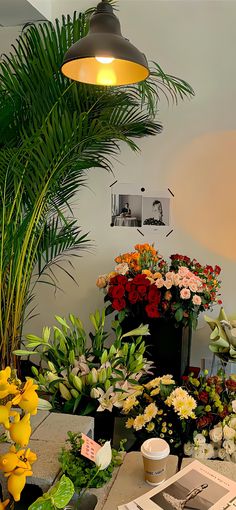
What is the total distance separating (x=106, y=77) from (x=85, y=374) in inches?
42.9

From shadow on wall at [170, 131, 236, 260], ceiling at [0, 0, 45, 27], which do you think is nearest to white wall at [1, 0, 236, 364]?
shadow on wall at [170, 131, 236, 260]

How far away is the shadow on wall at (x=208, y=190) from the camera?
260cm

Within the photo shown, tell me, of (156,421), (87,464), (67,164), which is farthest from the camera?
(67,164)

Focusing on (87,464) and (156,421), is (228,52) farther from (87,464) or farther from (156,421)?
(87,464)

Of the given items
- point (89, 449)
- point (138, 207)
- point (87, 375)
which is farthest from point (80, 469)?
point (138, 207)

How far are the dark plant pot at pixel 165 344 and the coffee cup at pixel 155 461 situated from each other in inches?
40.6

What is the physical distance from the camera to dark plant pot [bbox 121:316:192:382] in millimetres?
2189

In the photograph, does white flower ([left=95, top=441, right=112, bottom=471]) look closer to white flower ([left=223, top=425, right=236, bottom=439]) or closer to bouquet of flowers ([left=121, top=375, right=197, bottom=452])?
bouquet of flowers ([left=121, top=375, right=197, bottom=452])

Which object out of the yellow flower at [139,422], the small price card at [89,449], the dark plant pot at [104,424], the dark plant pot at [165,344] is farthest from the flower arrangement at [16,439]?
the dark plant pot at [165,344]

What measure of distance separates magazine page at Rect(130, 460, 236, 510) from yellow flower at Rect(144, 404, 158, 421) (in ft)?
0.82

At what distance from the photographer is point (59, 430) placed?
1.32m

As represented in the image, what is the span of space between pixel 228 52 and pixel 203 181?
29.2 inches

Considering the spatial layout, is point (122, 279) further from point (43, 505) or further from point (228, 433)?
point (43, 505)

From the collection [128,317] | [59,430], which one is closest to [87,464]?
[59,430]
